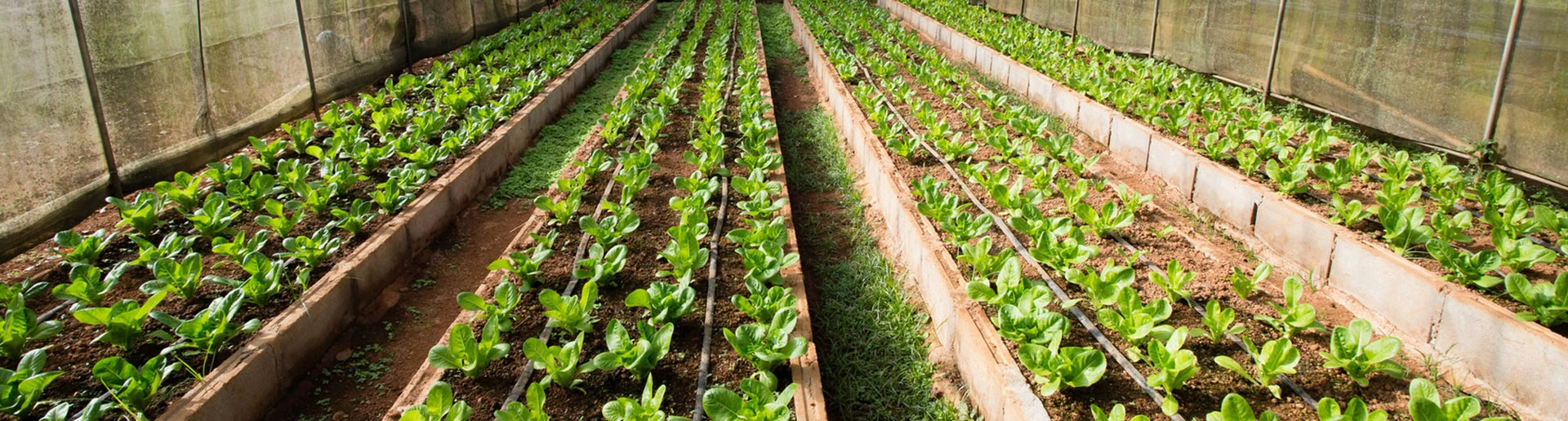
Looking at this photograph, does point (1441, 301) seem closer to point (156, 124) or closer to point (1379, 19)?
point (1379, 19)

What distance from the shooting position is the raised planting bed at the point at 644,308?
8.78ft

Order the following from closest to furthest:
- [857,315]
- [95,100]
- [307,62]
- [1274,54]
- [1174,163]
Result: [857,315] → [95,100] → [1174,163] → [1274,54] → [307,62]

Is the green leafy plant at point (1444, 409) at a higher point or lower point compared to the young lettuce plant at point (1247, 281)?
higher

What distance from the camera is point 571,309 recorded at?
296cm

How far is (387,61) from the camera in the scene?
829cm

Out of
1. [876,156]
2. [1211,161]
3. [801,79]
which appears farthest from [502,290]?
[801,79]

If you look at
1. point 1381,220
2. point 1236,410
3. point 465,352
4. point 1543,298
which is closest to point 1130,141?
point 1381,220

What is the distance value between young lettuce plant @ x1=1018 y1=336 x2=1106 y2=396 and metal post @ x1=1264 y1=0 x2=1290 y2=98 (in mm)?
5145

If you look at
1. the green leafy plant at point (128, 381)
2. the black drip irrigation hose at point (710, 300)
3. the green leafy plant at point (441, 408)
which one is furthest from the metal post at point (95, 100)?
the green leafy plant at point (441, 408)

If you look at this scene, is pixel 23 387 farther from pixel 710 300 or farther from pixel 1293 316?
pixel 1293 316

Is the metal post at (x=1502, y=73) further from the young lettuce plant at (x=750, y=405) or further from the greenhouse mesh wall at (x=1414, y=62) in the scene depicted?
the young lettuce plant at (x=750, y=405)

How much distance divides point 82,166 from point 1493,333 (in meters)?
6.12

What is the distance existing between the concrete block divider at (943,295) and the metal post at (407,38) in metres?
5.06

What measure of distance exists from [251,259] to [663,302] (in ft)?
5.39
